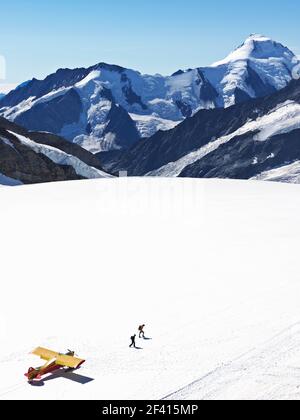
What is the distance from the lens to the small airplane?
15.9 metres

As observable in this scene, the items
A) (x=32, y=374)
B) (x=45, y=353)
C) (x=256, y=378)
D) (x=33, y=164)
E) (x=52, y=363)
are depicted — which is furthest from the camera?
(x=33, y=164)

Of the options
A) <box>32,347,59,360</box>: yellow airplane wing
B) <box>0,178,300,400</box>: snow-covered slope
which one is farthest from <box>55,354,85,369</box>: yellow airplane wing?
<box>0,178,300,400</box>: snow-covered slope

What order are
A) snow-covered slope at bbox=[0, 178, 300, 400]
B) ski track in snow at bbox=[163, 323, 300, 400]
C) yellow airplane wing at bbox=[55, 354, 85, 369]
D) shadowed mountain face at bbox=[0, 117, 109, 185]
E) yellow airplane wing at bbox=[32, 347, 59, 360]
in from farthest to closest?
shadowed mountain face at bbox=[0, 117, 109, 185] < yellow airplane wing at bbox=[32, 347, 59, 360] < yellow airplane wing at bbox=[55, 354, 85, 369] < snow-covered slope at bbox=[0, 178, 300, 400] < ski track in snow at bbox=[163, 323, 300, 400]

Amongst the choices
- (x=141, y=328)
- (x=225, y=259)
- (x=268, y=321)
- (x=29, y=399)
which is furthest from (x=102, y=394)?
(x=225, y=259)

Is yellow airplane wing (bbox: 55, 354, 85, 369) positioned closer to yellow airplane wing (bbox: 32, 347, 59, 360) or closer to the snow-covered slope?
yellow airplane wing (bbox: 32, 347, 59, 360)

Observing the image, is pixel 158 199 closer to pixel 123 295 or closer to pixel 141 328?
pixel 123 295

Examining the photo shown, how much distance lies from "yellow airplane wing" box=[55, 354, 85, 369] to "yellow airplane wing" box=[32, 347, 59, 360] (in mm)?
201

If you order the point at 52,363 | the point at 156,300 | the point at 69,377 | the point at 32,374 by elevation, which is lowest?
the point at 69,377

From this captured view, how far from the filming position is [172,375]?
1590cm

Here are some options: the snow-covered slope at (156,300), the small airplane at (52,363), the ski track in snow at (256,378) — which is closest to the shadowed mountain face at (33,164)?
the snow-covered slope at (156,300)

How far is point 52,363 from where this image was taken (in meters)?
16.3

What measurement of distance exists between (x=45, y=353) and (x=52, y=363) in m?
0.70

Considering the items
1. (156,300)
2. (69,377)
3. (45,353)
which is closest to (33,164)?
(156,300)

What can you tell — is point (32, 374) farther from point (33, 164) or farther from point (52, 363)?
point (33, 164)
